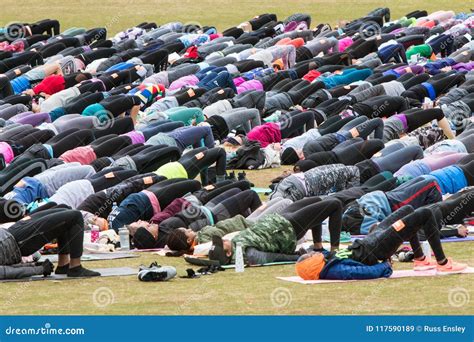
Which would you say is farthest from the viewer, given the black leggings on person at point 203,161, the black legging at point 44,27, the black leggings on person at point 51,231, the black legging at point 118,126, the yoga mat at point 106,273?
the black legging at point 44,27

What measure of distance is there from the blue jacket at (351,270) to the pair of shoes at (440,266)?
1.33ft

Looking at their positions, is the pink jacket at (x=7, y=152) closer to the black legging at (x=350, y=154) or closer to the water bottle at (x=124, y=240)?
the black legging at (x=350, y=154)

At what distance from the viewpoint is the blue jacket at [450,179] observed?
18.0 m

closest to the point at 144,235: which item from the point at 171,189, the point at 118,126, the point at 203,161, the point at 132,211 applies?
the point at 132,211

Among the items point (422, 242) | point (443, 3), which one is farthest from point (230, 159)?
point (443, 3)

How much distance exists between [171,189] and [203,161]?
2.04 meters

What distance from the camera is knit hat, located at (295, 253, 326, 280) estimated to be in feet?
47.2

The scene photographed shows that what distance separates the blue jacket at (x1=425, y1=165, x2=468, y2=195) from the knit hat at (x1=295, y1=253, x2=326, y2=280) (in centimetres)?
384

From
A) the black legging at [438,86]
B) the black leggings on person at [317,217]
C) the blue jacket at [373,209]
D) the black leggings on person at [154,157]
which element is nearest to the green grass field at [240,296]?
the black leggings on person at [317,217]

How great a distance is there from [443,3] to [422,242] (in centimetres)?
3145

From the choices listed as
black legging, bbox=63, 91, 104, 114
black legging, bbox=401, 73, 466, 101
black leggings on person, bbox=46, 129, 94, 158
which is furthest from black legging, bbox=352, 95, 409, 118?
black legging, bbox=63, 91, 104, 114

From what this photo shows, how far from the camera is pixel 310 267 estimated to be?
14406 millimetres

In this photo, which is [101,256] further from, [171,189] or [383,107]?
[383,107]
